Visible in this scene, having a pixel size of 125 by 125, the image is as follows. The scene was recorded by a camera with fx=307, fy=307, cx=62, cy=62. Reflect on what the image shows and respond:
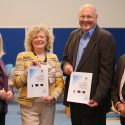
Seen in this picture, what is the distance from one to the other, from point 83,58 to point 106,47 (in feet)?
0.83

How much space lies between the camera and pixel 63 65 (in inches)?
131

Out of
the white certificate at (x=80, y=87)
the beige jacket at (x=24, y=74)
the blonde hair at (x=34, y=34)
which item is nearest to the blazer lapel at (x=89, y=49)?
the white certificate at (x=80, y=87)

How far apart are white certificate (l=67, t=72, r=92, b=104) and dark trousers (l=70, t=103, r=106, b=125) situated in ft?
0.40

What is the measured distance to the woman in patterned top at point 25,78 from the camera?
3258 mm

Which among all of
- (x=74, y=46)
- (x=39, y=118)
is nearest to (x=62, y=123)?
(x=39, y=118)

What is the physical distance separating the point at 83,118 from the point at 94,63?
583 mm

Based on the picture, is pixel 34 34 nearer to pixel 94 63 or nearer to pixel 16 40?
pixel 94 63

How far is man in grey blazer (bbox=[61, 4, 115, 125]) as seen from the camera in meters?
3.03

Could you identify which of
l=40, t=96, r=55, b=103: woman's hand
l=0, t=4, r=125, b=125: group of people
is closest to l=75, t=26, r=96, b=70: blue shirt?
l=0, t=4, r=125, b=125: group of people

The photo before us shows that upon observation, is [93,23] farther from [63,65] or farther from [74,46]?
[63,65]

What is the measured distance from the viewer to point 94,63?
10.0 feet

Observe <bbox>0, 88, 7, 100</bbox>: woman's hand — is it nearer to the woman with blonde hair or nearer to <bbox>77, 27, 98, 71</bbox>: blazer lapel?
the woman with blonde hair

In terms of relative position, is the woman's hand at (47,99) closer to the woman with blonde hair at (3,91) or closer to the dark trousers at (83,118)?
the dark trousers at (83,118)

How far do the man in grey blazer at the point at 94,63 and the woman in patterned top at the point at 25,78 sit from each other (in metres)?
0.22
